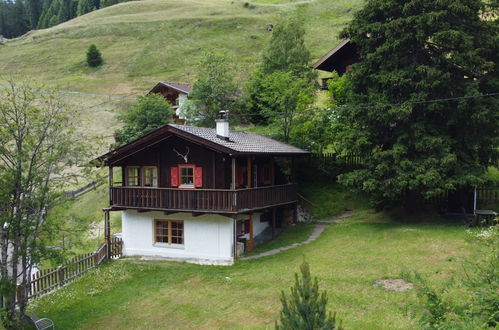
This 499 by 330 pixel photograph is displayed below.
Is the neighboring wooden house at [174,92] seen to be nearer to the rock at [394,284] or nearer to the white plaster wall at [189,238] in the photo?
the white plaster wall at [189,238]

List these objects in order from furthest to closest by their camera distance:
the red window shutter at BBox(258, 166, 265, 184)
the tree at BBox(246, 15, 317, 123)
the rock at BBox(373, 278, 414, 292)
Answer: the tree at BBox(246, 15, 317, 123) < the red window shutter at BBox(258, 166, 265, 184) < the rock at BBox(373, 278, 414, 292)

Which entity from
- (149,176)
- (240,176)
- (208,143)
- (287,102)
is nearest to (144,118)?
(287,102)

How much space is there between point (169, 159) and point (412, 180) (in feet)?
37.2

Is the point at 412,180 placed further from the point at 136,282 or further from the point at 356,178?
the point at 136,282

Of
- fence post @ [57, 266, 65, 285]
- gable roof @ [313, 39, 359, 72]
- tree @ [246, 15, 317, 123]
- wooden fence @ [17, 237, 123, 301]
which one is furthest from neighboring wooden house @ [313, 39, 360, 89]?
fence post @ [57, 266, 65, 285]

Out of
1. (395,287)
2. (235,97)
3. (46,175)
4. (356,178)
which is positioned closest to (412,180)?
(356,178)

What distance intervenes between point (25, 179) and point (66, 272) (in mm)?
6362

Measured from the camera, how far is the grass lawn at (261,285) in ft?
48.8

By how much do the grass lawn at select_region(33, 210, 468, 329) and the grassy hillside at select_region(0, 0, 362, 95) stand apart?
46.5 metres

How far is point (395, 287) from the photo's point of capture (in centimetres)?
1571

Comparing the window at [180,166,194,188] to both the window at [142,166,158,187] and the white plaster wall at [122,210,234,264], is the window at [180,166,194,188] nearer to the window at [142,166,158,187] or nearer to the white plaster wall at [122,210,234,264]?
the white plaster wall at [122,210,234,264]

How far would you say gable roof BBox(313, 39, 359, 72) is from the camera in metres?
30.1

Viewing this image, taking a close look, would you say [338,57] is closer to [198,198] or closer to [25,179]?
[198,198]

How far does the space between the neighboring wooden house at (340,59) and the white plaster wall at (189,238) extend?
1439 centimetres
